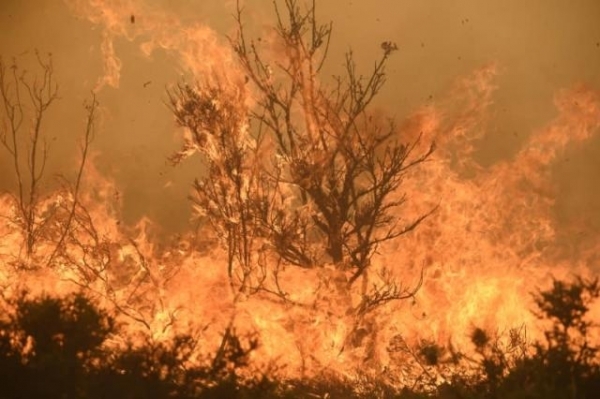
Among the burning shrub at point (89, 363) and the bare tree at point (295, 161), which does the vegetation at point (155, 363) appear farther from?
the bare tree at point (295, 161)

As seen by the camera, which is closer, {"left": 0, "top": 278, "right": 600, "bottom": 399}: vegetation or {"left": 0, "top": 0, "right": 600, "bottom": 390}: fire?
{"left": 0, "top": 278, "right": 600, "bottom": 399}: vegetation

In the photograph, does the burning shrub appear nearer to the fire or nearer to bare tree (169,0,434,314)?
the fire

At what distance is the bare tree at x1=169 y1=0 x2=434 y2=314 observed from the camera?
8.99 metres

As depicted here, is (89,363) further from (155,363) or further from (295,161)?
(295,161)

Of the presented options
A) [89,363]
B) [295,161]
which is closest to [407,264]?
[295,161]

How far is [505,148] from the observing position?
58.4 ft

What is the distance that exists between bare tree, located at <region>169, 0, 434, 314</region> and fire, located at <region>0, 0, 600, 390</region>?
0.51 metres

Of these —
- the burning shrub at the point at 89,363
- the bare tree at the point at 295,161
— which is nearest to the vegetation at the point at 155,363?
the burning shrub at the point at 89,363

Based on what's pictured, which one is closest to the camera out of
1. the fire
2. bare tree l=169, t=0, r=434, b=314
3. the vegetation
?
the vegetation

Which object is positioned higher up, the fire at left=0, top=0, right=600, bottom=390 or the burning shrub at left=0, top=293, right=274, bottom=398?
the fire at left=0, top=0, right=600, bottom=390

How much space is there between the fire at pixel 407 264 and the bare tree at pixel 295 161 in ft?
1.67

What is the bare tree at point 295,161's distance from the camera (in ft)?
29.5

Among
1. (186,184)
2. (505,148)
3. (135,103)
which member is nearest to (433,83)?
(505,148)

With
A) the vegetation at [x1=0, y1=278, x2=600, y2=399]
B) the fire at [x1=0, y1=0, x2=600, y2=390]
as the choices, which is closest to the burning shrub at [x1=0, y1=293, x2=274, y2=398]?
the vegetation at [x1=0, y1=278, x2=600, y2=399]
